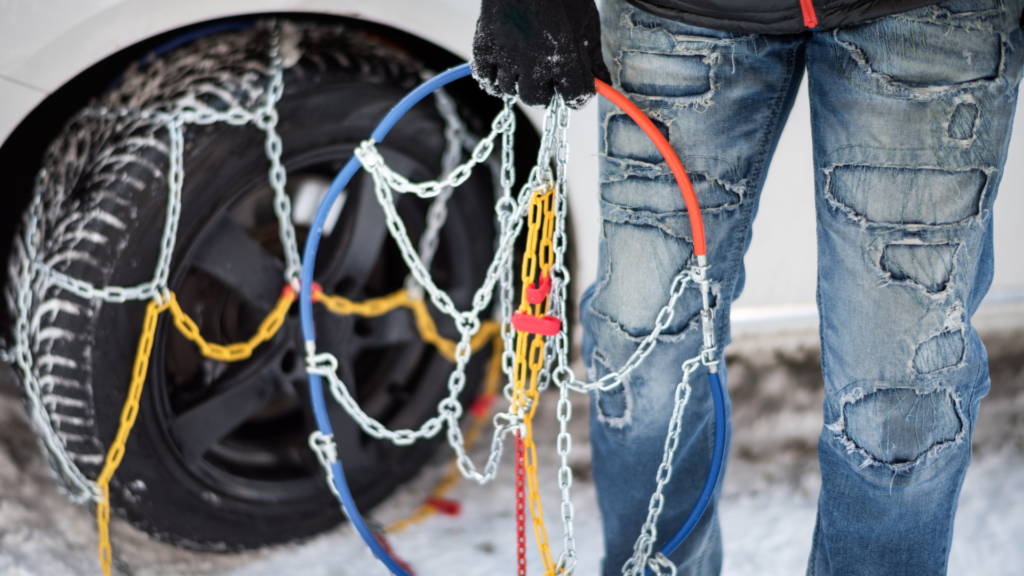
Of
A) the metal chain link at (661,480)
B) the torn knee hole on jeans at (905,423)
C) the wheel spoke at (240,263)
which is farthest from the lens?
the wheel spoke at (240,263)

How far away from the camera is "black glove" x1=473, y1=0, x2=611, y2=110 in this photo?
3.04 feet

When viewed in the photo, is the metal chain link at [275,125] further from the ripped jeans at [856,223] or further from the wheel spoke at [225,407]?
the ripped jeans at [856,223]

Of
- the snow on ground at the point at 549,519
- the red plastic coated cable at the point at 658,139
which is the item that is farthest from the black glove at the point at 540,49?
the snow on ground at the point at 549,519

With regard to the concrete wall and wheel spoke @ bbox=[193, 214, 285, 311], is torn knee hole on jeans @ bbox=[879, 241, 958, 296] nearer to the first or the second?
the concrete wall

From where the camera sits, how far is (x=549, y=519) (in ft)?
5.36

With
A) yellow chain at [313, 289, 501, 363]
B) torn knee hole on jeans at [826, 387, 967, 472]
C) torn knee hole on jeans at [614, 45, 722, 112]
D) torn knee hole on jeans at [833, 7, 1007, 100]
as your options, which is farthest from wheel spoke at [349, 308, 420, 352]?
torn knee hole on jeans at [833, 7, 1007, 100]

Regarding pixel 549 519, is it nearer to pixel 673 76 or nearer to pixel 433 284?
pixel 433 284

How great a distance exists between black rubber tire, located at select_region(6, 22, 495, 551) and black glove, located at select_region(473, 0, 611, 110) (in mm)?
452

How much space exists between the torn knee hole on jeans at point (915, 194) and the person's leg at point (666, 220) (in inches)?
6.5

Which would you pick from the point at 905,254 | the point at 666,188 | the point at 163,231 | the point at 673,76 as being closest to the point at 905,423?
the point at 905,254

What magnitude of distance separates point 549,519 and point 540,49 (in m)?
1.05

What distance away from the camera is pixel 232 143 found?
1256mm

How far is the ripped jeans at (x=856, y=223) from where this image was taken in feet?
2.92

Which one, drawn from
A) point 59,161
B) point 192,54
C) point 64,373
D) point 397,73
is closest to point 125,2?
point 192,54
